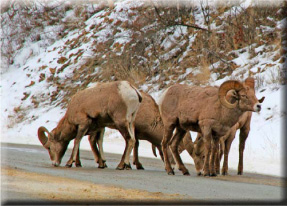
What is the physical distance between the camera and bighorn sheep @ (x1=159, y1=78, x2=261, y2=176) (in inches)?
460

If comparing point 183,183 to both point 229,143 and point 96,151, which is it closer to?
point 229,143

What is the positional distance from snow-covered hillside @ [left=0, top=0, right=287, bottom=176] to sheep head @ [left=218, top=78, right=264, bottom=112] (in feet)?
14.6

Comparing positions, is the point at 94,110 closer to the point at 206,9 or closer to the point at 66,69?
the point at 206,9

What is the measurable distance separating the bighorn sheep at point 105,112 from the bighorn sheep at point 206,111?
0.86 meters

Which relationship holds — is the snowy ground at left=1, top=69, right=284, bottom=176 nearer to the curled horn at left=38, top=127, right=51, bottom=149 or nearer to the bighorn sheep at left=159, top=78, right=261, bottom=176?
the bighorn sheep at left=159, top=78, right=261, bottom=176

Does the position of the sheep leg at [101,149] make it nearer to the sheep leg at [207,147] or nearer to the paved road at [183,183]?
the paved road at [183,183]

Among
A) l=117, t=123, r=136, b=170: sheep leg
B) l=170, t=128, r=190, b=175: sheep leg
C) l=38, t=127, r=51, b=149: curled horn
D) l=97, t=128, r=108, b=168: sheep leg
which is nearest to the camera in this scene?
l=170, t=128, r=190, b=175: sheep leg

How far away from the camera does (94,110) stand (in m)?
13.3

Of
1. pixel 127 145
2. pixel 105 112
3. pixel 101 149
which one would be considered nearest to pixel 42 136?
pixel 101 149

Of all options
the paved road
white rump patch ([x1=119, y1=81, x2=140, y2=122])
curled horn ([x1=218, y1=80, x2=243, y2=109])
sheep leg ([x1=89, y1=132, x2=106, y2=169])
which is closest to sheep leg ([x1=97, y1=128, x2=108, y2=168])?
sheep leg ([x1=89, y1=132, x2=106, y2=169])

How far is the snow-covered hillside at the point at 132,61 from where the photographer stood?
21.5m

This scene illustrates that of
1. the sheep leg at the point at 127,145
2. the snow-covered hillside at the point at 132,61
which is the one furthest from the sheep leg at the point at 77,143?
the snow-covered hillside at the point at 132,61

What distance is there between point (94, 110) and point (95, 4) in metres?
26.1

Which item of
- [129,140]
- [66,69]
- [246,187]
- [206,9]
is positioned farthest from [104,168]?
[66,69]
